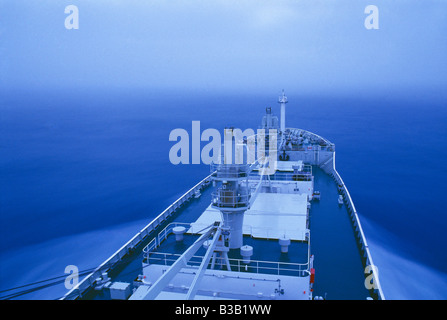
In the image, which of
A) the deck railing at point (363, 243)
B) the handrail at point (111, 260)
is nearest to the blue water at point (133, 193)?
the deck railing at point (363, 243)

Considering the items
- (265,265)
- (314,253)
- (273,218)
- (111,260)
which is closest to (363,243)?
(314,253)

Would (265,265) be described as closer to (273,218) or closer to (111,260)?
(273,218)

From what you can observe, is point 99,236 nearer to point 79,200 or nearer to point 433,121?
point 79,200

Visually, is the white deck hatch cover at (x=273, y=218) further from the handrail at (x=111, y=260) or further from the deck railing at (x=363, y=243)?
the deck railing at (x=363, y=243)

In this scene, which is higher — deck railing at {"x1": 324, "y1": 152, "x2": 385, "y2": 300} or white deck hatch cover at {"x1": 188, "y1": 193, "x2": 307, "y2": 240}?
white deck hatch cover at {"x1": 188, "y1": 193, "x2": 307, "y2": 240}

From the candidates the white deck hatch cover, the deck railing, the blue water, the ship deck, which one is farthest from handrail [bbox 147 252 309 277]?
the blue water

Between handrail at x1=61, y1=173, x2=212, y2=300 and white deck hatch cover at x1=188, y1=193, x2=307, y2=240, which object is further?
white deck hatch cover at x1=188, y1=193, x2=307, y2=240

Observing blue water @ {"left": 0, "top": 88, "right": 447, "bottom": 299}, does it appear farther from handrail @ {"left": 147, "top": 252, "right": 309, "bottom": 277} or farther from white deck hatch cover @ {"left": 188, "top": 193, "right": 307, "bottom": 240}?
handrail @ {"left": 147, "top": 252, "right": 309, "bottom": 277}

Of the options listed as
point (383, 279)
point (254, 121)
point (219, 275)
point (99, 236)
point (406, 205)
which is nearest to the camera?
point (219, 275)
